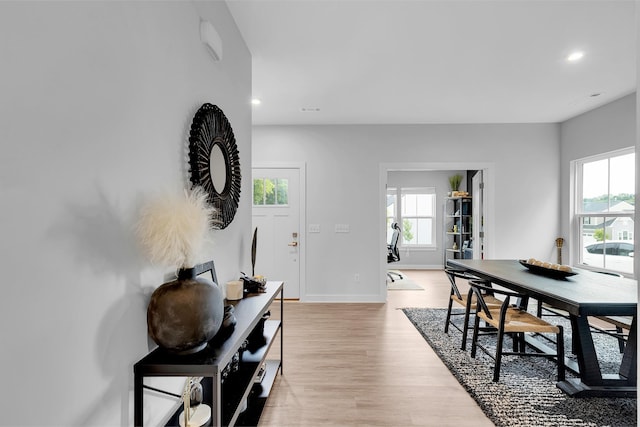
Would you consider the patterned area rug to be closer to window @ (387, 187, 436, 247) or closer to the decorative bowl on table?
the decorative bowl on table

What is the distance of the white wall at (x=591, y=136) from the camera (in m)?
3.72

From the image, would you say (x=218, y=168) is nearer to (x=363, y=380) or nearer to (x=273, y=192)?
(x=363, y=380)

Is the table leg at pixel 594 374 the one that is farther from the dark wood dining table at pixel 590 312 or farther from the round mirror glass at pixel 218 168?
the round mirror glass at pixel 218 168

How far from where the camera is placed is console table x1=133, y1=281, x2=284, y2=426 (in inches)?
43.2

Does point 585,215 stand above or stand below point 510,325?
above

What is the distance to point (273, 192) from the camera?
481cm

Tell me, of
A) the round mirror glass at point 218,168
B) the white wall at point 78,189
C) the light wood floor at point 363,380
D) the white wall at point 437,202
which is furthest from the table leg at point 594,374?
the white wall at point 437,202

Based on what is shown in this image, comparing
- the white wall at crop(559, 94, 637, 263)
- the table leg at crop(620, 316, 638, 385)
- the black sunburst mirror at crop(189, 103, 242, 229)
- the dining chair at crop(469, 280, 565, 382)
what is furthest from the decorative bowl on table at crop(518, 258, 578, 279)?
the black sunburst mirror at crop(189, 103, 242, 229)

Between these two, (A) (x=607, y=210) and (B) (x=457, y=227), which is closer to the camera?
(A) (x=607, y=210)

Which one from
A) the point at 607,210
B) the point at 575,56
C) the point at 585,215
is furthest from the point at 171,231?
the point at 585,215

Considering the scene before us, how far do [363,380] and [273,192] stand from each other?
3.04 metres

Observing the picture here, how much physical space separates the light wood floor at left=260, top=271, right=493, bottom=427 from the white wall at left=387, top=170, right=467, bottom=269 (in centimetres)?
395

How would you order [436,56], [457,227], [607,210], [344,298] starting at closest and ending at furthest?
[436,56] < [607,210] < [344,298] < [457,227]

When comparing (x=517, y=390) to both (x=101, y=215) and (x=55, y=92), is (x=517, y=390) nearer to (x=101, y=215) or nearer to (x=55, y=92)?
(x=101, y=215)
